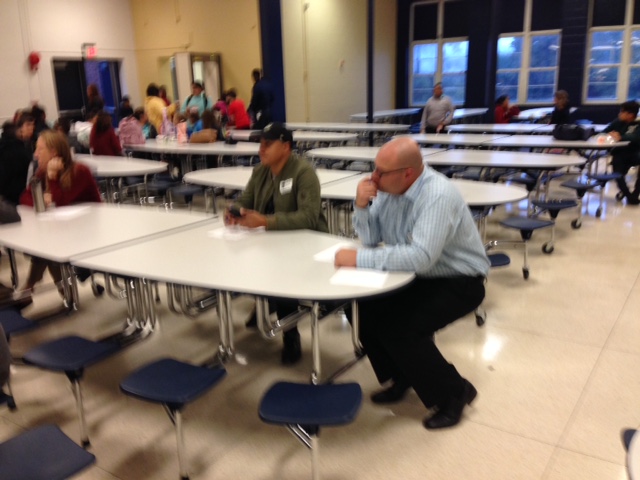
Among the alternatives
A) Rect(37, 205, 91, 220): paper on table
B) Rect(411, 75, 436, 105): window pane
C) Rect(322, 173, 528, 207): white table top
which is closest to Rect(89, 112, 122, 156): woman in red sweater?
Rect(37, 205, 91, 220): paper on table

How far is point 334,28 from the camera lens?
475 inches

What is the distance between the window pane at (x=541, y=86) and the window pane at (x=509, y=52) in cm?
50

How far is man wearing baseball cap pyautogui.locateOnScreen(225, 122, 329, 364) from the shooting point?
2811mm

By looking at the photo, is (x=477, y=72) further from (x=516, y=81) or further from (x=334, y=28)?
(x=334, y=28)

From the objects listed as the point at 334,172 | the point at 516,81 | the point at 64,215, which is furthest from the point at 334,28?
the point at 64,215

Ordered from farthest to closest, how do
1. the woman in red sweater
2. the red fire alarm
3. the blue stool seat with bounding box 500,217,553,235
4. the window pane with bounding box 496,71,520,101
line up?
the window pane with bounding box 496,71,520,101 → the red fire alarm → the woman in red sweater → the blue stool seat with bounding box 500,217,553,235

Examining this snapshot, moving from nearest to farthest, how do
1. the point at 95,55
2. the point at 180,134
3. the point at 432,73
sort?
the point at 180,134 < the point at 95,55 < the point at 432,73

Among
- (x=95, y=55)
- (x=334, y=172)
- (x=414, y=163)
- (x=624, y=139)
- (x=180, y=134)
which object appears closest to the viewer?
(x=414, y=163)

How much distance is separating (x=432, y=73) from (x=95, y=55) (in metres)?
8.49

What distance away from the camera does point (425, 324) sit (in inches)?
92.0

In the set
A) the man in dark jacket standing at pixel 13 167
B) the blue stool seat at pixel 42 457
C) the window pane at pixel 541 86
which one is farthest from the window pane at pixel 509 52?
the blue stool seat at pixel 42 457

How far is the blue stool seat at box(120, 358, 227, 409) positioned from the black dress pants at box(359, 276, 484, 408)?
740 mm

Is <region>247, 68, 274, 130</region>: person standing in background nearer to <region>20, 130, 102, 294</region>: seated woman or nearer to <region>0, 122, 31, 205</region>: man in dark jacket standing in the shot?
<region>0, 122, 31, 205</region>: man in dark jacket standing

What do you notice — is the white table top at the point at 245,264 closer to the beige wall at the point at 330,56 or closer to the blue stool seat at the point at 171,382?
the blue stool seat at the point at 171,382
